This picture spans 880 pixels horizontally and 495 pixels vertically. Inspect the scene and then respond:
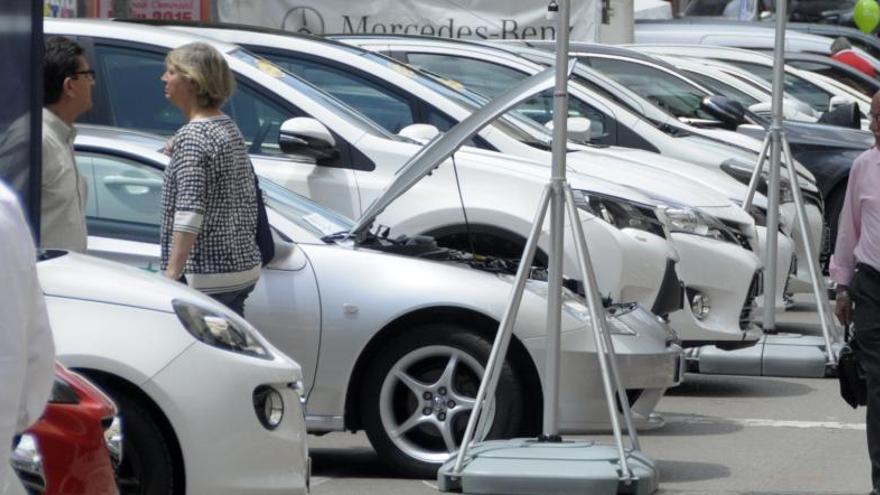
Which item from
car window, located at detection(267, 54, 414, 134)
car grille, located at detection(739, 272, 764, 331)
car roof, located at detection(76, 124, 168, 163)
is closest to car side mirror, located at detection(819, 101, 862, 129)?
car grille, located at detection(739, 272, 764, 331)

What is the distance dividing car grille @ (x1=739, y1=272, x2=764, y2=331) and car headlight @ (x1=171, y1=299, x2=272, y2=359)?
4.66 m

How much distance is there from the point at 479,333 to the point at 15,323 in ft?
15.4

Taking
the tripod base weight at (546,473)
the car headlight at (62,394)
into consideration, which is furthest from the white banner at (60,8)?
the car headlight at (62,394)

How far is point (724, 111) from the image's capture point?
14.6 metres

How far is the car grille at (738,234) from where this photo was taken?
35.0ft

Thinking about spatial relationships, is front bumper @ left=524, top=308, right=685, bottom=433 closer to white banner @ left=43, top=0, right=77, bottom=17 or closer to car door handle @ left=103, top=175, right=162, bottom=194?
car door handle @ left=103, top=175, right=162, bottom=194

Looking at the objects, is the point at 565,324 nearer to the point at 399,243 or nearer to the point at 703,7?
the point at 399,243

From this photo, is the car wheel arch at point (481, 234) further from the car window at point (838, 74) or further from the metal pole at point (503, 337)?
the car window at point (838, 74)

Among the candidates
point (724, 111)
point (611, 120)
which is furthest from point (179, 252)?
point (724, 111)

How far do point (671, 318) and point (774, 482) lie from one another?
223 cm

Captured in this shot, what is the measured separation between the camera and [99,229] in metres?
7.81

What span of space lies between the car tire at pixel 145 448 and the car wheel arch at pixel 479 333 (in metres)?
1.93

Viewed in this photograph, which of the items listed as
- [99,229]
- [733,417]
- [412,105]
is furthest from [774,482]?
[412,105]

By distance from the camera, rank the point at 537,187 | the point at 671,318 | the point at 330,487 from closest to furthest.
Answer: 1. the point at 330,487
2. the point at 537,187
3. the point at 671,318
